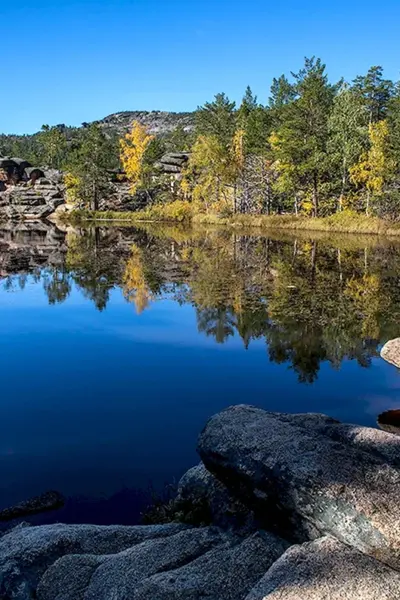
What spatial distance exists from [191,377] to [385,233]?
41821 mm

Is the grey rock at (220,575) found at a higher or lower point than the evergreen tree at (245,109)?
lower

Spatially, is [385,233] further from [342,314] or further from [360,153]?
[342,314]

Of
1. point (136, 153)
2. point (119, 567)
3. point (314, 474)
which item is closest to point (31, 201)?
point (136, 153)

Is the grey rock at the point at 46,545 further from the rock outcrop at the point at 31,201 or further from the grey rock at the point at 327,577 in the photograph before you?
the rock outcrop at the point at 31,201

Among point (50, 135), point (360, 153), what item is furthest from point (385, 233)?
point (50, 135)

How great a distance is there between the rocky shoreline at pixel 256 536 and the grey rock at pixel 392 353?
776 cm

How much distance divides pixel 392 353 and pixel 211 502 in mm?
8797

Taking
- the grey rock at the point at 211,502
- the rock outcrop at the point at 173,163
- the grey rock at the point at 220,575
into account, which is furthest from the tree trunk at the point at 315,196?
the grey rock at the point at 220,575

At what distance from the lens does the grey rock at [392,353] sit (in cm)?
1288

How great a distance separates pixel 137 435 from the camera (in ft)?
30.0

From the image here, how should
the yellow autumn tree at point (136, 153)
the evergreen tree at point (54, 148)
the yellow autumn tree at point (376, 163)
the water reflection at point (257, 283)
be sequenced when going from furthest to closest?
1. the evergreen tree at point (54, 148)
2. the yellow autumn tree at point (136, 153)
3. the yellow autumn tree at point (376, 163)
4. the water reflection at point (257, 283)

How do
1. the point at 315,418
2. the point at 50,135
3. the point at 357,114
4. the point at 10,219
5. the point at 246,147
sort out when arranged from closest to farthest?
the point at 315,418, the point at 357,114, the point at 246,147, the point at 10,219, the point at 50,135

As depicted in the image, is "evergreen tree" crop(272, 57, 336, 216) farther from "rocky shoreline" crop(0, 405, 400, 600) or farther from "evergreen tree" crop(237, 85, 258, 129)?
"rocky shoreline" crop(0, 405, 400, 600)

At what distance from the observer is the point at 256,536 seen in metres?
4.76
